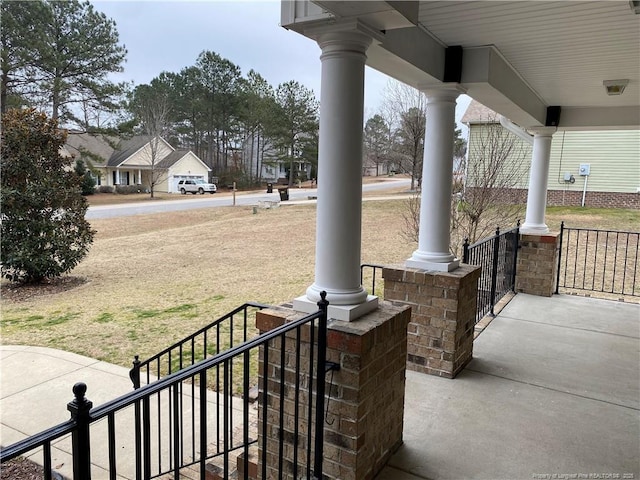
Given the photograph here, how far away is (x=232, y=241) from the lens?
1323 centimetres

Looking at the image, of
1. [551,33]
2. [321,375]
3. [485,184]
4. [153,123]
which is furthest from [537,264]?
[153,123]

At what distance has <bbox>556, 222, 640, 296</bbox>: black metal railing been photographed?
673 cm

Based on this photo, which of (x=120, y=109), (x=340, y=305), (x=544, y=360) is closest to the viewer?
(x=340, y=305)

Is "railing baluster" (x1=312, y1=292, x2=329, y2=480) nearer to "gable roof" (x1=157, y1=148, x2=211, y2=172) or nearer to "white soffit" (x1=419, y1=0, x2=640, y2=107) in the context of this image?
"white soffit" (x1=419, y1=0, x2=640, y2=107)

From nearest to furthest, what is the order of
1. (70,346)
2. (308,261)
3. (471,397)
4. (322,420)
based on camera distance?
(322,420) < (471,397) < (70,346) < (308,261)

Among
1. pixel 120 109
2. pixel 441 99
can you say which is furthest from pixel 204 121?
pixel 441 99

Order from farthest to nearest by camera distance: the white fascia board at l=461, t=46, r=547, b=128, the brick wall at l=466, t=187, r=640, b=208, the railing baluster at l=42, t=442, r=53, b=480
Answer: the brick wall at l=466, t=187, r=640, b=208 < the white fascia board at l=461, t=46, r=547, b=128 < the railing baluster at l=42, t=442, r=53, b=480

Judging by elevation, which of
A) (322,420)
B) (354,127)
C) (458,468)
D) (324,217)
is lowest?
(458,468)

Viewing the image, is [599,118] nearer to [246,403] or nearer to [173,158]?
[246,403]

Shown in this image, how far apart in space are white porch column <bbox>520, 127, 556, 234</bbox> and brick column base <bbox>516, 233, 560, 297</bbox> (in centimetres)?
15

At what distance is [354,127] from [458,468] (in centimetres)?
179

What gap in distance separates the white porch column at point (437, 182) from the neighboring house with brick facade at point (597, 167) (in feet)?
38.1

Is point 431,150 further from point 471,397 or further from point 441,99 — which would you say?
point 471,397

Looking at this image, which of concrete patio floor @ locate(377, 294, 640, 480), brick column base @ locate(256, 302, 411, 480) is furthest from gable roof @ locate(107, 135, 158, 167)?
brick column base @ locate(256, 302, 411, 480)
